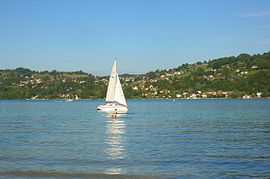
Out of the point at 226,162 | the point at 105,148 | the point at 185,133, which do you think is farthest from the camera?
the point at 185,133

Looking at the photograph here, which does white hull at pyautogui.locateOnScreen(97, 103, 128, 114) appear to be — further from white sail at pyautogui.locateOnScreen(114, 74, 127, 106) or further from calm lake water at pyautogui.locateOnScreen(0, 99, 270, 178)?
calm lake water at pyautogui.locateOnScreen(0, 99, 270, 178)

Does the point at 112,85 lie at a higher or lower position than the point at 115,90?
higher

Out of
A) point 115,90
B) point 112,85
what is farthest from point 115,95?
point 112,85

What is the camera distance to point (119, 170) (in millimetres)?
26625

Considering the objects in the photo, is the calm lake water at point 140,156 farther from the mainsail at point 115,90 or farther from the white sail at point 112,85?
the white sail at point 112,85

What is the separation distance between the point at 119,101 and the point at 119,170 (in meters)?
70.9

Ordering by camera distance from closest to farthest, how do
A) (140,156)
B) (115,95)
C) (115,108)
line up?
(140,156) → (115,95) → (115,108)

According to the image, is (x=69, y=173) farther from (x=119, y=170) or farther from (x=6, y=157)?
(x=6, y=157)

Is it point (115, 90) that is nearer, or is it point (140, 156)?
point (140, 156)

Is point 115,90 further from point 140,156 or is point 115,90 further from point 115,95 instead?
point 140,156

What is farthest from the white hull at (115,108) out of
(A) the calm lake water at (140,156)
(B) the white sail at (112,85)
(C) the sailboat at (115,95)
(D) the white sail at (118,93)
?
(A) the calm lake water at (140,156)

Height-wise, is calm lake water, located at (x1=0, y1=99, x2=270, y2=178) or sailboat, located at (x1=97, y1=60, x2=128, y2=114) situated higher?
sailboat, located at (x1=97, y1=60, x2=128, y2=114)

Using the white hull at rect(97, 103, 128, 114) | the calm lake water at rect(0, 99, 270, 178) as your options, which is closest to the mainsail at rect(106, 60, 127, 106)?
the white hull at rect(97, 103, 128, 114)

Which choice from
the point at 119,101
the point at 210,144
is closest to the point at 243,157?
the point at 210,144
